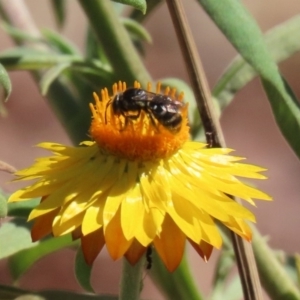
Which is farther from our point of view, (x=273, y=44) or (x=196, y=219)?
(x=273, y=44)

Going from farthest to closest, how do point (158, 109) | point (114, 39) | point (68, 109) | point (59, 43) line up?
point (59, 43) < point (68, 109) < point (114, 39) < point (158, 109)

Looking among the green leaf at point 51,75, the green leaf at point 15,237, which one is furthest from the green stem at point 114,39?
the green leaf at point 15,237

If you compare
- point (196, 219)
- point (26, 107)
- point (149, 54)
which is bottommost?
point (196, 219)

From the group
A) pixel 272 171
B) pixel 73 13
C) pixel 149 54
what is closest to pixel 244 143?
pixel 272 171

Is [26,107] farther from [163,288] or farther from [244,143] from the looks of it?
[163,288]

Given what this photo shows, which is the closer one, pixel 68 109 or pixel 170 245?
pixel 170 245

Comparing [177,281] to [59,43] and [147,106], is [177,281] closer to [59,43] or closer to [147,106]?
[147,106]

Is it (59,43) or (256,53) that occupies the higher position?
(59,43)

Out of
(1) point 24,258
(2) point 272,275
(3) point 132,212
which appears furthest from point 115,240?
(1) point 24,258
